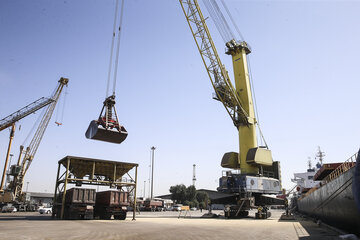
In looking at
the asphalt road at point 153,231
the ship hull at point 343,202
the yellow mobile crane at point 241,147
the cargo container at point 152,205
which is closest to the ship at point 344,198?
the ship hull at point 343,202

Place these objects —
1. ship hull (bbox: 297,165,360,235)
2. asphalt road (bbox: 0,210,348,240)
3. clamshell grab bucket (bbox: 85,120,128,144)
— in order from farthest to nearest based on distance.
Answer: clamshell grab bucket (bbox: 85,120,128,144) → asphalt road (bbox: 0,210,348,240) → ship hull (bbox: 297,165,360,235)

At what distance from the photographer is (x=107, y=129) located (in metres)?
20.7

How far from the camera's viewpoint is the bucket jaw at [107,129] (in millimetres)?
20547

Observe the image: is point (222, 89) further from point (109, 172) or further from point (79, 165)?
point (79, 165)

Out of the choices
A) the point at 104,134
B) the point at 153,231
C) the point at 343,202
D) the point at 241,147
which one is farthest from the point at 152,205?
the point at 343,202

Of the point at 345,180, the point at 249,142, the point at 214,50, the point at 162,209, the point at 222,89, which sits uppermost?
the point at 214,50

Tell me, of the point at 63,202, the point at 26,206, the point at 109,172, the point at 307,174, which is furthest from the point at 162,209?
the point at 63,202

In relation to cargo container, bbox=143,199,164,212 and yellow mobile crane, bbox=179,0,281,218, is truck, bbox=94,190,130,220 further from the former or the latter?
cargo container, bbox=143,199,164,212

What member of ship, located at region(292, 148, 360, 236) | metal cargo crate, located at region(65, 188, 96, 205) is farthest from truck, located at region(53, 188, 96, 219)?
ship, located at region(292, 148, 360, 236)

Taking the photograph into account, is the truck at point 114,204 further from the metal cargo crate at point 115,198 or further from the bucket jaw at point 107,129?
the bucket jaw at point 107,129

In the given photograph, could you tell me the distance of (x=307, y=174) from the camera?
5591 cm

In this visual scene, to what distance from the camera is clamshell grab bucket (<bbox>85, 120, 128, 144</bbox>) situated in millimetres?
20422

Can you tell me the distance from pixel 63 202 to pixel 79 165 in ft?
13.9

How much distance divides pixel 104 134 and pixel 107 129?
0.47 metres
